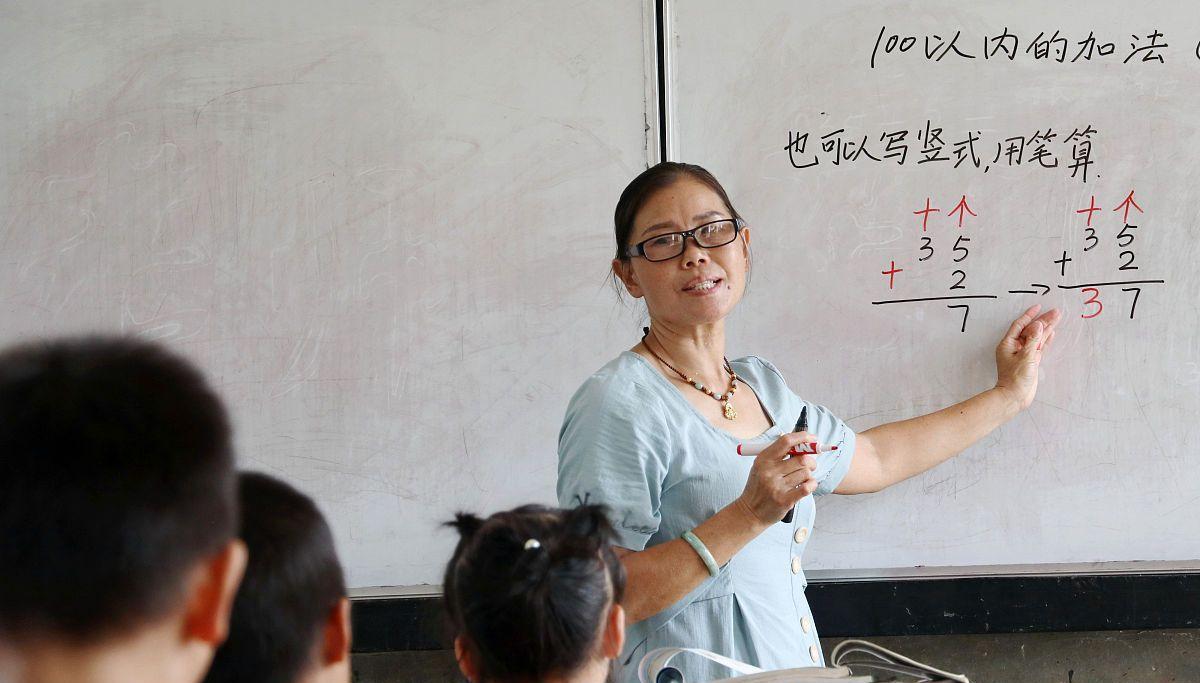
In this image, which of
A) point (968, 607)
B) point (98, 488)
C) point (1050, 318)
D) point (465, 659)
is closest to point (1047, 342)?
point (1050, 318)

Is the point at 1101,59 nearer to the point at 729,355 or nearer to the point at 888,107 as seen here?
the point at 888,107

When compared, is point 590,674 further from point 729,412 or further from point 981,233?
point 981,233

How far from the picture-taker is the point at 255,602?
0.88 meters

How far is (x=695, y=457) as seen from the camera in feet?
4.97

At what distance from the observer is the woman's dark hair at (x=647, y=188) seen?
1.63 metres

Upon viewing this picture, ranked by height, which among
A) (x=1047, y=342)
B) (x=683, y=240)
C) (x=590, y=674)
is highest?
(x=683, y=240)

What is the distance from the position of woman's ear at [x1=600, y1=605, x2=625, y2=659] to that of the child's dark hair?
2.21 ft

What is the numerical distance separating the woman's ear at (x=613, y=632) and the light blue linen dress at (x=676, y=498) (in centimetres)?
27

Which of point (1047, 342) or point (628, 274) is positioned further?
point (1047, 342)

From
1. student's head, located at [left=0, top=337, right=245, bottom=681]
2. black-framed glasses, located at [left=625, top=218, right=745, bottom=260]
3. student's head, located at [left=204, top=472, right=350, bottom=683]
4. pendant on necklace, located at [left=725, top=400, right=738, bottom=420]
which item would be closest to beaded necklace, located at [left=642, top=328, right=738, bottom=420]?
pendant on necklace, located at [left=725, top=400, right=738, bottom=420]

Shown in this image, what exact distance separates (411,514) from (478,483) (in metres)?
0.15

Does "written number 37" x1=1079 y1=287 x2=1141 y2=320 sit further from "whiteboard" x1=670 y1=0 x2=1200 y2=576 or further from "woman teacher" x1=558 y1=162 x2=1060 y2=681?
"woman teacher" x1=558 y1=162 x2=1060 y2=681

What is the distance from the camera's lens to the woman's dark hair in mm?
1630

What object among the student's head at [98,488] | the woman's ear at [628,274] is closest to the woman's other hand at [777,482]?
the woman's ear at [628,274]
